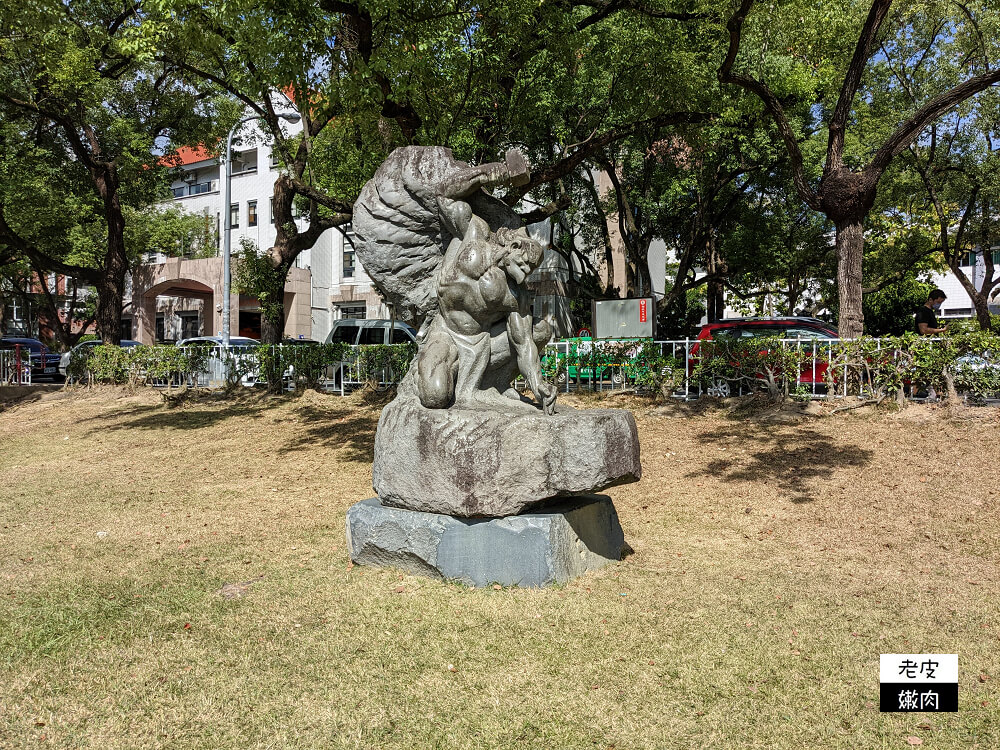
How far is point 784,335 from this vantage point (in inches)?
481

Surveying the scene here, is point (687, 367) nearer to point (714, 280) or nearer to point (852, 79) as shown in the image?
A: point (852, 79)

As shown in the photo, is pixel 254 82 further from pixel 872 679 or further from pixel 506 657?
pixel 872 679

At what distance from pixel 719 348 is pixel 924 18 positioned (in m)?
10.6

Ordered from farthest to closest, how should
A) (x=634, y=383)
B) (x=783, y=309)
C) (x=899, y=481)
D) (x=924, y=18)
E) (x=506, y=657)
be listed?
(x=783, y=309), (x=924, y=18), (x=634, y=383), (x=899, y=481), (x=506, y=657)

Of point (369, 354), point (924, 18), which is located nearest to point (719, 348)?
point (369, 354)

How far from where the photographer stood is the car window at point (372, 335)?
53.0 ft

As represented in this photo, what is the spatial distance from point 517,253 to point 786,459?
5.22 meters

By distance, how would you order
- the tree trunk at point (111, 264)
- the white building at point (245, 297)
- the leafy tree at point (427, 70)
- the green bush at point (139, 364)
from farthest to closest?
the white building at point (245, 297), the tree trunk at point (111, 264), the green bush at point (139, 364), the leafy tree at point (427, 70)

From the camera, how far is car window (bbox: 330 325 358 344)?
54.0ft

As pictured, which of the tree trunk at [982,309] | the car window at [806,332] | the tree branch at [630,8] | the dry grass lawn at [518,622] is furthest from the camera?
the tree trunk at [982,309]

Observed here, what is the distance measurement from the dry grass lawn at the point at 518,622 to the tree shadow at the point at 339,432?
1803 mm

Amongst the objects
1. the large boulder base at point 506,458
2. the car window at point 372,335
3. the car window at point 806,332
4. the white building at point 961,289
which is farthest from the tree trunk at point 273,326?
the white building at point 961,289

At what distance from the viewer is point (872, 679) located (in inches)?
136

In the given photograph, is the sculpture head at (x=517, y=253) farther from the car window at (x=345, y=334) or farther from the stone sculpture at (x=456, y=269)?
the car window at (x=345, y=334)
